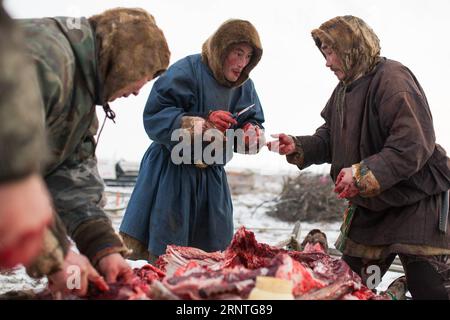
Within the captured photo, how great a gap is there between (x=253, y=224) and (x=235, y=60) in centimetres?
742

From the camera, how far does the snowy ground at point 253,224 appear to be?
5.27 m

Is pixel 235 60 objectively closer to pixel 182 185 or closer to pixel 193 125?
pixel 193 125

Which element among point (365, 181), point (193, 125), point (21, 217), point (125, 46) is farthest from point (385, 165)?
point (21, 217)

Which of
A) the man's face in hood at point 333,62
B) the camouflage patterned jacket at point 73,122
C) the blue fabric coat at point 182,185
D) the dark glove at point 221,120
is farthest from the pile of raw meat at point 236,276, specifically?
the man's face in hood at point 333,62

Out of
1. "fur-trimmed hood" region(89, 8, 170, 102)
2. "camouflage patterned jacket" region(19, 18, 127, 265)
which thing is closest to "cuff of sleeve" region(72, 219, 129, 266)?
"camouflage patterned jacket" region(19, 18, 127, 265)

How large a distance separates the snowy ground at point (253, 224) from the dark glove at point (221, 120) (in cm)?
135

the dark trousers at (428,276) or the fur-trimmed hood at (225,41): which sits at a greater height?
the fur-trimmed hood at (225,41)

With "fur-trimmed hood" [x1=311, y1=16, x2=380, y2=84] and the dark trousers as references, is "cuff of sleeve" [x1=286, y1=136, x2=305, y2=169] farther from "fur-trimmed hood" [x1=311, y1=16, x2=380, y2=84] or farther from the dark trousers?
the dark trousers

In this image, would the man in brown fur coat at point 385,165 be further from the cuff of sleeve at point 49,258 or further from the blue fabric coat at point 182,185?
the cuff of sleeve at point 49,258

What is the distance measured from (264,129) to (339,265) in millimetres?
1501

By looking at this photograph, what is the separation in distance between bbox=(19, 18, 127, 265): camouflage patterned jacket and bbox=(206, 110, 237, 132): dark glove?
1216 mm

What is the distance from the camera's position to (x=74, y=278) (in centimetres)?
212
